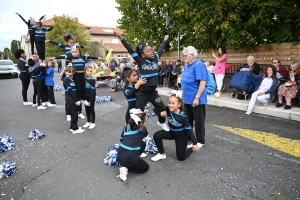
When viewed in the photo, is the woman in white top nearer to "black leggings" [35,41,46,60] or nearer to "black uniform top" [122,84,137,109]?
"black uniform top" [122,84,137,109]

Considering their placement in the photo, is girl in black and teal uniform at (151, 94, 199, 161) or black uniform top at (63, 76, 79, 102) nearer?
girl in black and teal uniform at (151, 94, 199, 161)

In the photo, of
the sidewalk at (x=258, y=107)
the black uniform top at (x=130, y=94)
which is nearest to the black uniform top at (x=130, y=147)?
the black uniform top at (x=130, y=94)

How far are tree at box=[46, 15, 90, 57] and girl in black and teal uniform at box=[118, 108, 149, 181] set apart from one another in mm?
38751

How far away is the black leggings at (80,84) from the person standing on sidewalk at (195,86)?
2847 millimetres

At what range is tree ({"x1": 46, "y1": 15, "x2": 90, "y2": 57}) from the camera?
1543 inches

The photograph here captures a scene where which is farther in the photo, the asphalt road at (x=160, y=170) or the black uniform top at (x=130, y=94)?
the black uniform top at (x=130, y=94)

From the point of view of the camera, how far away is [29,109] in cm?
871

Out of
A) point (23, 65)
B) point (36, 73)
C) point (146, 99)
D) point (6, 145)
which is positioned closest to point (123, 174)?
point (146, 99)

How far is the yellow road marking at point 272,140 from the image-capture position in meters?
4.54

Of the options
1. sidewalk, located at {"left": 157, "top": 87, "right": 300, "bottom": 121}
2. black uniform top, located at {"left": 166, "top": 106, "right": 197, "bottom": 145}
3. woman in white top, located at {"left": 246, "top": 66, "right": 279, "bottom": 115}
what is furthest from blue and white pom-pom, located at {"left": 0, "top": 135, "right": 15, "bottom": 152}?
woman in white top, located at {"left": 246, "top": 66, "right": 279, "bottom": 115}

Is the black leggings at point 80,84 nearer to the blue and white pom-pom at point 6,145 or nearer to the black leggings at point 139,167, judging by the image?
the blue and white pom-pom at point 6,145

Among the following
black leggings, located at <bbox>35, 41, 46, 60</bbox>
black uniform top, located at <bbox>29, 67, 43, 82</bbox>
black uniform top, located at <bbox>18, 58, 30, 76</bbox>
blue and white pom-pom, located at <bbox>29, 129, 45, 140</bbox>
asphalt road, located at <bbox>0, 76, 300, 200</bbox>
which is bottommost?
asphalt road, located at <bbox>0, 76, 300, 200</bbox>

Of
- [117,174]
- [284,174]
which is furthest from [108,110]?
[284,174]

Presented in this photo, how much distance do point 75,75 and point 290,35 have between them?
7.28 meters
